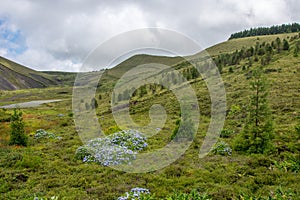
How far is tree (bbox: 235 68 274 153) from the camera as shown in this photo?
15719mm

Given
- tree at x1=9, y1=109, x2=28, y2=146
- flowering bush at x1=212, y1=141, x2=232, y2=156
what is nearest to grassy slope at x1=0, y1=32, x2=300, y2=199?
flowering bush at x1=212, y1=141, x2=232, y2=156

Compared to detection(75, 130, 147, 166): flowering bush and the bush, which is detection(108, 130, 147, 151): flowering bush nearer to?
detection(75, 130, 147, 166): flowering bush

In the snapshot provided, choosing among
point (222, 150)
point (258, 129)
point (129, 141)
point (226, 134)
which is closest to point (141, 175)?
point (129, 141)

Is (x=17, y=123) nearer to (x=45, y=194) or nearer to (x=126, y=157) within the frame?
(x=126, y=157)

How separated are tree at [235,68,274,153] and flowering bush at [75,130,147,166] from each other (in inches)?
288

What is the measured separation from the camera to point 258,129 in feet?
52.3

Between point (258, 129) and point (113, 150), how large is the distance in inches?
375

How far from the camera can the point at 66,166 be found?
47.4 feet

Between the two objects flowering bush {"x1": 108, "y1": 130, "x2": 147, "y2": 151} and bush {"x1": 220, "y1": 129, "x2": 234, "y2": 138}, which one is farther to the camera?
bush {"x1": 220, "y1": 129, "x2": 234, "y2": 138}

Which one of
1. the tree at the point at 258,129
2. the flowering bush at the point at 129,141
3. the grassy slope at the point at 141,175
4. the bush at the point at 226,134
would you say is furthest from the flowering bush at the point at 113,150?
the bush at the point at 226,134

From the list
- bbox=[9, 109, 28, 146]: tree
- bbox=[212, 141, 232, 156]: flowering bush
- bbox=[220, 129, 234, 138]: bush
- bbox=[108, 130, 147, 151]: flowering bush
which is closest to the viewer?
bbox=[212, 141, 232, 156]: flowering bush

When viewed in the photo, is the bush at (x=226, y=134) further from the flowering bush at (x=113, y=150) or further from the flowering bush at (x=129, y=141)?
the flowering bush at (x=129, y=141)

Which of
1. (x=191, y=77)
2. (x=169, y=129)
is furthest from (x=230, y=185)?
(x=191, y=77)

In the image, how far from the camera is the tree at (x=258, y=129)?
1572 cm
